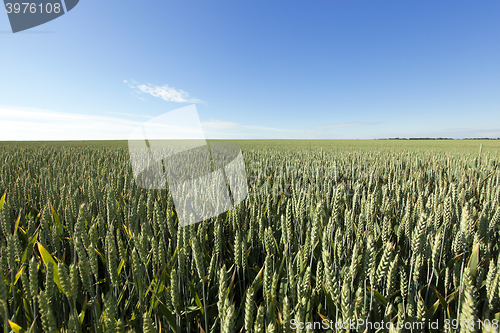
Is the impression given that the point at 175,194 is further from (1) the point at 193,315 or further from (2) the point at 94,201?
(1) the point at 193,315

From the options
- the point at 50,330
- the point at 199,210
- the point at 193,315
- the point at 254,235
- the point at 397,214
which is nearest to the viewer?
the point at 50,330

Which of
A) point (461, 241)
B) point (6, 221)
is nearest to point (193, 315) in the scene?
point (6, 221)

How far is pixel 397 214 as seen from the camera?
2.21 m

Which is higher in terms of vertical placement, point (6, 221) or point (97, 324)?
point (6, 221)

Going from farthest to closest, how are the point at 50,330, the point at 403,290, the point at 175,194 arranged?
the point at 175,194
the point at 403,290
the point at 50,330

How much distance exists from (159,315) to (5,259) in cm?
76

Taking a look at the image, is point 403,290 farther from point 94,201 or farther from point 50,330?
point 94,201

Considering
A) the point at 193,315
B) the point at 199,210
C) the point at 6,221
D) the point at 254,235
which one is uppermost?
the point at 6,221

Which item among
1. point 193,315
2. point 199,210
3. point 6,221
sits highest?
point 6,221

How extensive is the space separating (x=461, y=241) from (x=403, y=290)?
57cm

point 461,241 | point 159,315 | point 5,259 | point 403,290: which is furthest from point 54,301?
point 461,241

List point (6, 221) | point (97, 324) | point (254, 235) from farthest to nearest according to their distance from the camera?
point (254, 235)
point (6, 221)
point (97, 324)

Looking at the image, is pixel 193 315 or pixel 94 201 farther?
pixel 94 201

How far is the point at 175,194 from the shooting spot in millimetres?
2482
